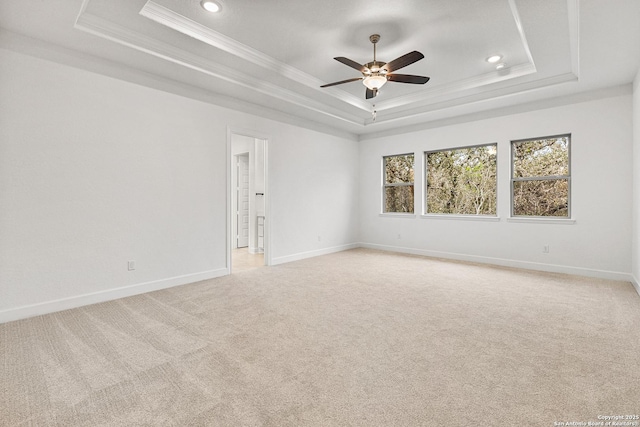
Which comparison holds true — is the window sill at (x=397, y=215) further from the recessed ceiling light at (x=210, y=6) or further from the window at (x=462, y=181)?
the recessed ceiling light at (x=210, y=6)

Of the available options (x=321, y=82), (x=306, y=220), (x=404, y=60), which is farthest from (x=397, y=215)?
(x=404, y=60)

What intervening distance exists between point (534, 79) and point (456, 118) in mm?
1555

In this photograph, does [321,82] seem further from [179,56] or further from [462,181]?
[462,181]

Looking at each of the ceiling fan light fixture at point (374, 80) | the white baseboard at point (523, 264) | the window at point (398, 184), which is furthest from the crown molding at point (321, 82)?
the white baseboard at point (523, 264)

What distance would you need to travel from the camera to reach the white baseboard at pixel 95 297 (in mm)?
3069

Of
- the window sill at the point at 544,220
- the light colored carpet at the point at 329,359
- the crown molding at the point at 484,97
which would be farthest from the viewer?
the window sill at the point at 544,220

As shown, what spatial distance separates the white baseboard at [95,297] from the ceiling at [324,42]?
2577mm

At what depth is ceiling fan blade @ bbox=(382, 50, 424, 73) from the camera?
310 cm

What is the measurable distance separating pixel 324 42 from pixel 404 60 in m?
1.05

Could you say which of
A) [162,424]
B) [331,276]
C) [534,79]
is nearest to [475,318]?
[331,276]

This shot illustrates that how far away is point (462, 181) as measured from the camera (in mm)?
6152

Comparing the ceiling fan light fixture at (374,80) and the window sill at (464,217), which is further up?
the ceiling fan light fixture at (374,80)

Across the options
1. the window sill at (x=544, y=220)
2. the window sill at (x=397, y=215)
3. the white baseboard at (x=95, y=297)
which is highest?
the window sill at (x=397, y=215)

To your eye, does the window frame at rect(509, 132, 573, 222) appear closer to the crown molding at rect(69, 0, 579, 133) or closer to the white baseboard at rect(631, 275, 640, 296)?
the crown molding at rect(69, 0, 579, 133)
